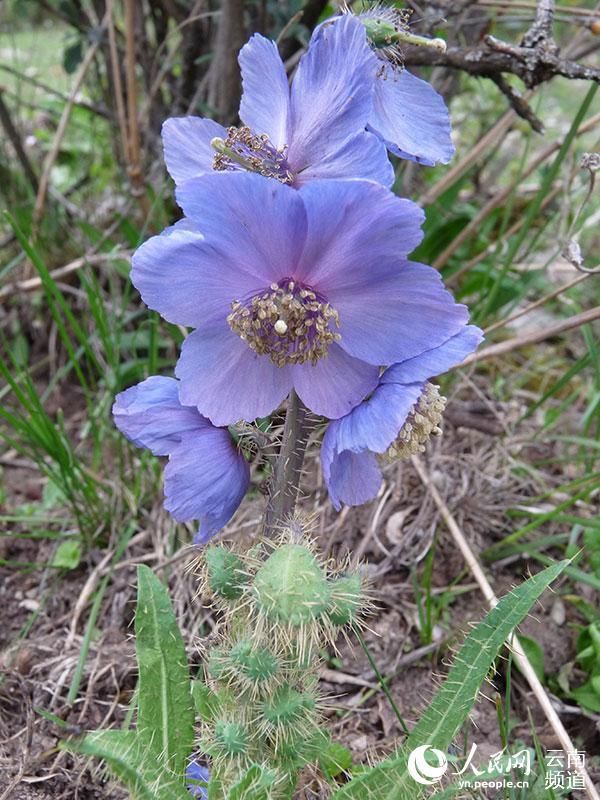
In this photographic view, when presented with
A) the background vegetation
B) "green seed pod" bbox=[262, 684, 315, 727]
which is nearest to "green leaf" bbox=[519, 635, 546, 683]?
the background vegetation

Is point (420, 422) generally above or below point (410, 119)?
below

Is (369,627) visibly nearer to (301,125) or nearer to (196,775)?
(196,775)

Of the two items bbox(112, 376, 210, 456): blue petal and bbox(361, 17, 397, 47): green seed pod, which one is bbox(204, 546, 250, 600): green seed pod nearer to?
bbox(112, 376, 210, 456): blue petal

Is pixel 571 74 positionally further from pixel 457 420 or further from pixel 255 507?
pixel 255 507

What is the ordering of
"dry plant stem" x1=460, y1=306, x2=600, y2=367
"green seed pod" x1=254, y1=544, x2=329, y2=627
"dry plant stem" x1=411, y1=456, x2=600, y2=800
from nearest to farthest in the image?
"green seed pod" x1=254, y1=544, x2=329, y2=627 → "dry plant stem" x1=411, y1=456, x2=600, y2=800 → "dry plant stem" x1=460, y1=306, x2=600, y2=367

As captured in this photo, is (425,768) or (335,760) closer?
(425,768)

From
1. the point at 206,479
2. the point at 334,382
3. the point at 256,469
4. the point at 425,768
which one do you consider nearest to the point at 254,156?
the point at 334,382
